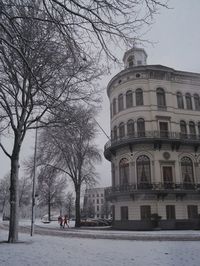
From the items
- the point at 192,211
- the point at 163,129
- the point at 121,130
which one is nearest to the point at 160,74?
the point at 163,129

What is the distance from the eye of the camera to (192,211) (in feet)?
98.9

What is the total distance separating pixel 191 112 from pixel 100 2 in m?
29.6

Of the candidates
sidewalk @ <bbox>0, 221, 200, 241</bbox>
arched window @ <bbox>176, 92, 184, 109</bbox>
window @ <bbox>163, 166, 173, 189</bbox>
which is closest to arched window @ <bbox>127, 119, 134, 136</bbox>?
window @ <bbox>163, 166, 173, 189</bbox>

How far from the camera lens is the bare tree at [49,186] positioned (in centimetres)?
3338

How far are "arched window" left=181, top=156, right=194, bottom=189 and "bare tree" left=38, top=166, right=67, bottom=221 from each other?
1472 centimetres

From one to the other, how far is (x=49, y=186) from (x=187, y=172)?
2577 centimetres

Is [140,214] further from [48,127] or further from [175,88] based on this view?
[48,127]

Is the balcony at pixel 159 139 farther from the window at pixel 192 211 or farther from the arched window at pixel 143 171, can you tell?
the window at pixel 192 211

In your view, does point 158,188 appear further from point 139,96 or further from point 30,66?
point 30,66

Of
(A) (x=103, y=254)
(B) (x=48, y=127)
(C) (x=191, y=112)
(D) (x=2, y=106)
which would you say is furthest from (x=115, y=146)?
(A) (x=103, y=254)

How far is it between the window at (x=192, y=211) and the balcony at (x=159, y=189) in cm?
157

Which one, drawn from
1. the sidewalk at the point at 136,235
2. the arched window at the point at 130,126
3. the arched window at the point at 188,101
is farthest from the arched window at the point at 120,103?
the sidewalk at the point at 136,235

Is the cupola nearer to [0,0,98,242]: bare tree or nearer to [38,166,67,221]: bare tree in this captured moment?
[38,166,67,221]: bare tree

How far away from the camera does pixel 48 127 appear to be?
1570cm
